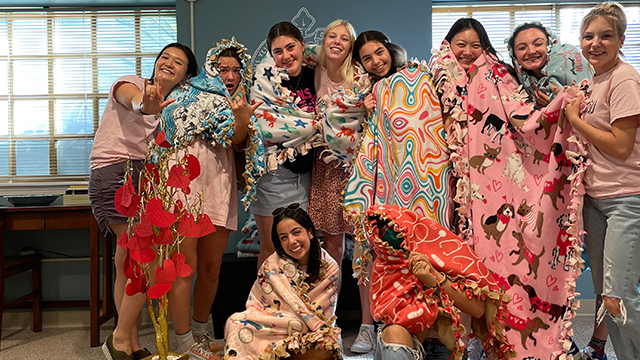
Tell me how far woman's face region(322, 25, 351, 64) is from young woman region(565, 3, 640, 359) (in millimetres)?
1037

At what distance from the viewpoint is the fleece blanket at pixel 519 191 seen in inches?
75.2

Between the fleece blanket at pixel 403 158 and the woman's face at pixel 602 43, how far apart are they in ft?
1.95

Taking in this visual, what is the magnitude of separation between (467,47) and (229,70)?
3.67 ft

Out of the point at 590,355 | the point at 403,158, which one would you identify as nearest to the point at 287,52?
the point at 403,158

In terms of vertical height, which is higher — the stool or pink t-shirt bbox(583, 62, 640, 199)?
pink t-shirt bbox(583, 62, 640, 199)

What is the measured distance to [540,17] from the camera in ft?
12.0

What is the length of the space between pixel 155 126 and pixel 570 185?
6.09 ft

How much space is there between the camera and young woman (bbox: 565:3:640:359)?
5.68 ft

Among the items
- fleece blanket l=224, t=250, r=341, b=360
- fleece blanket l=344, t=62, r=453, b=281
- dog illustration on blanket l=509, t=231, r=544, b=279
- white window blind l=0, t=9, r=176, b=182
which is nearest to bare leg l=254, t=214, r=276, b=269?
fleece blanket l=224, t=250, r=341, b=360

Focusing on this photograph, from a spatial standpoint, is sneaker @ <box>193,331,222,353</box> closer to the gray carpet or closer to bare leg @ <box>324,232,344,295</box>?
the gray carpet

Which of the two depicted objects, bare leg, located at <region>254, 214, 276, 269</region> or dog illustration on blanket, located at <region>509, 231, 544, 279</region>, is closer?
dog illustration on blanket, located at <region>509, 231, 544, 279</region>

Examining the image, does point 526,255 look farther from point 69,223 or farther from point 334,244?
point 69,223

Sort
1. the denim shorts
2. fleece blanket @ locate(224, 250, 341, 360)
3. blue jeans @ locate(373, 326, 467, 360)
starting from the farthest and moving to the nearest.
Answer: the denim shorts → fleece blanket @ locate(224, 250, 341, 360) → blue jeans @ locate(373, 326, 467, 360)

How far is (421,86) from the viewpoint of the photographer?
82.0 inches
